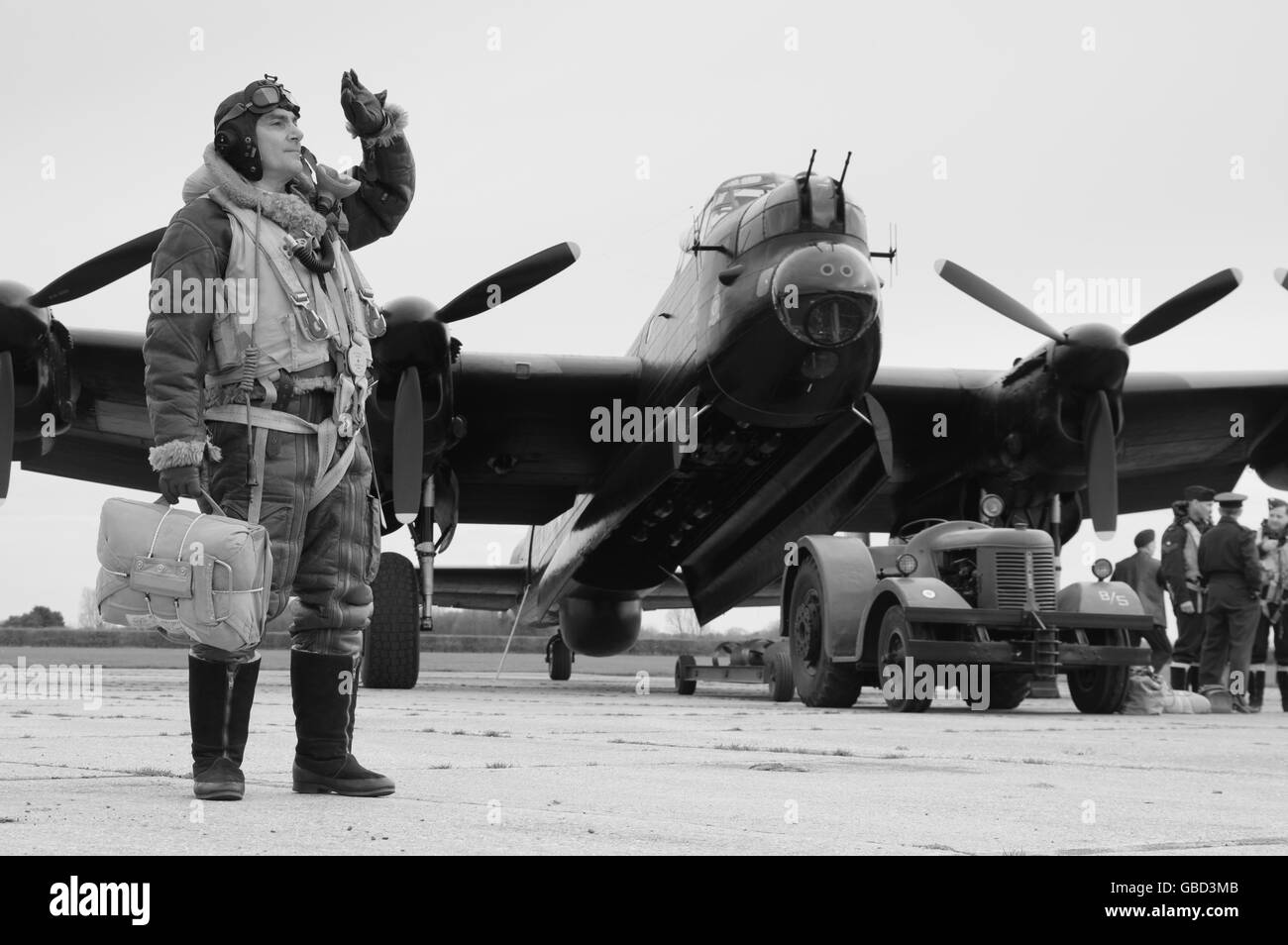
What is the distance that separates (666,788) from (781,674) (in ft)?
27.4

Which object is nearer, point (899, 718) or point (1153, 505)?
point (899, 718)

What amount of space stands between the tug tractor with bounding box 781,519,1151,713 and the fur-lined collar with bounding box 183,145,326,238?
6.19 meters

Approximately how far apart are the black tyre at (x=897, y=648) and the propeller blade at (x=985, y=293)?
16.8 ft

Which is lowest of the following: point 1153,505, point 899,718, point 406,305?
point 899,718

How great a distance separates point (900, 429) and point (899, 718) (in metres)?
7.43

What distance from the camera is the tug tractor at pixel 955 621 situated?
10156 millimetres

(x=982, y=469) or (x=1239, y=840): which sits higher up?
(x=982, y=469)

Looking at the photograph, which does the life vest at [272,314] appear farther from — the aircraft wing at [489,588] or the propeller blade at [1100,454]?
the aircraft wing at [489,588]

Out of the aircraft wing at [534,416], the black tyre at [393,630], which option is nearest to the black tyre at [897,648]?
the aircraft wing at [534,416]

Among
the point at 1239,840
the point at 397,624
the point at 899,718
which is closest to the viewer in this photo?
the point at 1239,840

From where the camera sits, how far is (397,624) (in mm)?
15008

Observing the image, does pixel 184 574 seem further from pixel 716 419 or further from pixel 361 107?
pixel 716 419
